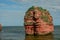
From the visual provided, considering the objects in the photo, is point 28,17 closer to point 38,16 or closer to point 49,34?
point 38,16

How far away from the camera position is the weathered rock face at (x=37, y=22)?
92244 mm

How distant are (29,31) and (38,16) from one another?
20.1ft

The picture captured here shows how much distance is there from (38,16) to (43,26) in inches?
152

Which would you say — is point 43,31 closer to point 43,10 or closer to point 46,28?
point 46,28

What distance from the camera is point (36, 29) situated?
92.8m

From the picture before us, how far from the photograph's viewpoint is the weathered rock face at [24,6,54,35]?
92.2 m

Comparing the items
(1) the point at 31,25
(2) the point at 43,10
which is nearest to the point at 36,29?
(1) the point at 31,25

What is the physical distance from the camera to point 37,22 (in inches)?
3642

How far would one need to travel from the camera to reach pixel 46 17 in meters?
95.8

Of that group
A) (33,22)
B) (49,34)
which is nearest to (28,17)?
(33,22)

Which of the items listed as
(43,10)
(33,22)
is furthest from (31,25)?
(43,10)

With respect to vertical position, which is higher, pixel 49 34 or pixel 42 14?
pixel 42 14

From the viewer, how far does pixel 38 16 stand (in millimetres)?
93000

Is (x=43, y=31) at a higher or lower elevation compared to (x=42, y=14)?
lower
